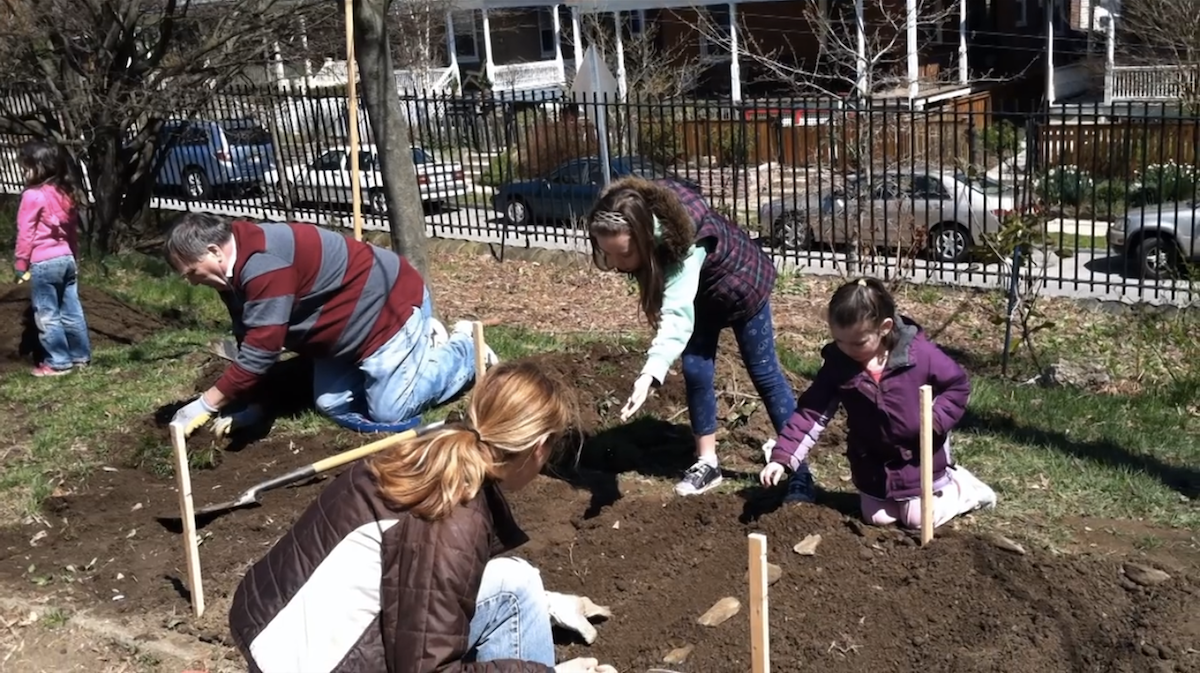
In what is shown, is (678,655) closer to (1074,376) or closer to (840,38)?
(1074,376)

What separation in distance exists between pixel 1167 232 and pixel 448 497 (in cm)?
1121

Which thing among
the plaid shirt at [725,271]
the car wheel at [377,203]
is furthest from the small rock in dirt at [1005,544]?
the car wheel at [377,203]

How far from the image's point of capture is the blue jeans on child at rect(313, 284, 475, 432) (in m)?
5.94

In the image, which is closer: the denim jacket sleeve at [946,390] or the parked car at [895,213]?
the denim jacket sleeve at [946,390]

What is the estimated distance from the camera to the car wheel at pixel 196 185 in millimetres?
15672

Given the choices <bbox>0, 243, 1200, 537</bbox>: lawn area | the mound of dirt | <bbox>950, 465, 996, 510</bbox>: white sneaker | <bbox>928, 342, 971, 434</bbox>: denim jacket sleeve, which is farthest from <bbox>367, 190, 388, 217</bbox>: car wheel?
<bbox>928, 342, 971, 434</bbox>: denim jacket sleeve

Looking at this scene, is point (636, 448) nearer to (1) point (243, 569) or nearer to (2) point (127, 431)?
(1) point (243, 569)

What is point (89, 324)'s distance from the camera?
8.33 meters

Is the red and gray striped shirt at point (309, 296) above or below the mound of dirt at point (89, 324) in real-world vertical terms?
above

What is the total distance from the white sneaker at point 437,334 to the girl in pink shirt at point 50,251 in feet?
8.51

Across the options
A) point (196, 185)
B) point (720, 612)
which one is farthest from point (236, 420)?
point (196, 185)

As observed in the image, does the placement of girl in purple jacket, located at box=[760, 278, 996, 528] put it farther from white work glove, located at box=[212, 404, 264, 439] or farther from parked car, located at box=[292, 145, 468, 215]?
parked car, located at box=[292, 145, 468, 215]

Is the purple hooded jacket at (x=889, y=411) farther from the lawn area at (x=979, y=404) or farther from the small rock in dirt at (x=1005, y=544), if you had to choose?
the lawn area at (x=979, y=404)

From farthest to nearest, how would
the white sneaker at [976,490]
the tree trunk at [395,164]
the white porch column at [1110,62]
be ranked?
the white porch column at [1110,62], the tree trunk at [395,164], the white sneaker at [976,490]
